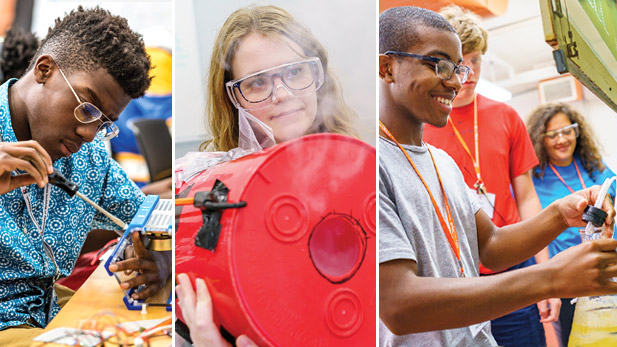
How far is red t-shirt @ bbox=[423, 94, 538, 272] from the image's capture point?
142 cm

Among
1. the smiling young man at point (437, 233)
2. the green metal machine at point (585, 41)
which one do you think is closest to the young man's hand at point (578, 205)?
the smiling young man at point (437, 233)

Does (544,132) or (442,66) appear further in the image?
(544,132)

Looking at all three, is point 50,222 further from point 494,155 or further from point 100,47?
point 494,155

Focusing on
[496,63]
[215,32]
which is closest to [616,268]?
[496,63]

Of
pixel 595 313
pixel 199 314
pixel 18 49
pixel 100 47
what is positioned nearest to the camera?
pixel 199 314

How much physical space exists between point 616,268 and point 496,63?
604 millimetres

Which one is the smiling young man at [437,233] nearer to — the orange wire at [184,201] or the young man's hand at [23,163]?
the orange wire at [184,201]

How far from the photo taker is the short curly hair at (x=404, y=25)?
1.35 meters

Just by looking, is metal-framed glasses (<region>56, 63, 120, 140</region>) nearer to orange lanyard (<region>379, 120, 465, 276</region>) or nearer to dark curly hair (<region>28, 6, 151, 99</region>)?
dark curly hair (<region>28, 6, 151, 99</region>)

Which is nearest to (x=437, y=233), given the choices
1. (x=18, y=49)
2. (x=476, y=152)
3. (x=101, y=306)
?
(x=476, y=152)

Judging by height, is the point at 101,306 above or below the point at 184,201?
below

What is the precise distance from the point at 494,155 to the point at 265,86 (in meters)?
0.65

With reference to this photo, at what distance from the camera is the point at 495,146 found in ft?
4.67

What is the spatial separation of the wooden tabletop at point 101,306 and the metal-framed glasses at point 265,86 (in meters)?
0.52
